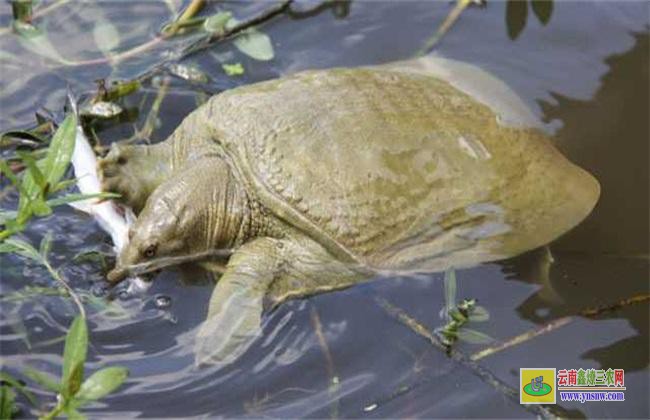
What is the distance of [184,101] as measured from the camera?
3168mm

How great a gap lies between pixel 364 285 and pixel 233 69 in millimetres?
1071

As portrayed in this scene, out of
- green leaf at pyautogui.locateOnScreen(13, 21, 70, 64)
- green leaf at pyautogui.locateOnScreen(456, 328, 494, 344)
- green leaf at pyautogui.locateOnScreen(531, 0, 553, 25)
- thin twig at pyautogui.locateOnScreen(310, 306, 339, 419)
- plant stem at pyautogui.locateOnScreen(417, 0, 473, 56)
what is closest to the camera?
thin twig at pyautogui.locateOnScreen(310, 306, 339, 419)

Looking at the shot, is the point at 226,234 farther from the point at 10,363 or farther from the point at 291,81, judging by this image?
the point at 10,363

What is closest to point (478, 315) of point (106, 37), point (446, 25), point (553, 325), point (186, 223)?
point (553, 325)

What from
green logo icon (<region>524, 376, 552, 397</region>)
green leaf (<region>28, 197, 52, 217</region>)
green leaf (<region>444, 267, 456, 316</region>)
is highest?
green leaf (<region>28, 197, 52, 217</region>)

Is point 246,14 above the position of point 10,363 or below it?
above

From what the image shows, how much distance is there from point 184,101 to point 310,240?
0.85 meters

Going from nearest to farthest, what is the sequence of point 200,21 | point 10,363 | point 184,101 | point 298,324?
point 10,363 < point 298,324 < point 184,101 < point 200,21

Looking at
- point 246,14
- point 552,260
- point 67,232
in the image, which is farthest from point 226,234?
point 246,14

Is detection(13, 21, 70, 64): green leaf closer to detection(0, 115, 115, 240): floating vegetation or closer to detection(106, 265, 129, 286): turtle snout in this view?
detection(106, 265, 129, 286): turtle snout

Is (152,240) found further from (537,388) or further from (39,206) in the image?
(537,388)

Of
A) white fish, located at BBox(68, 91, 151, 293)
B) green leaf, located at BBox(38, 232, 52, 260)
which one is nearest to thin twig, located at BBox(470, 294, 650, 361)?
white fish, located at BBox(68, 91, 151, 293)

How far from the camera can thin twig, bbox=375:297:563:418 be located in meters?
2.36

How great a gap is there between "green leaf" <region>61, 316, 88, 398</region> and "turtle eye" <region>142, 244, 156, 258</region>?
84cm
